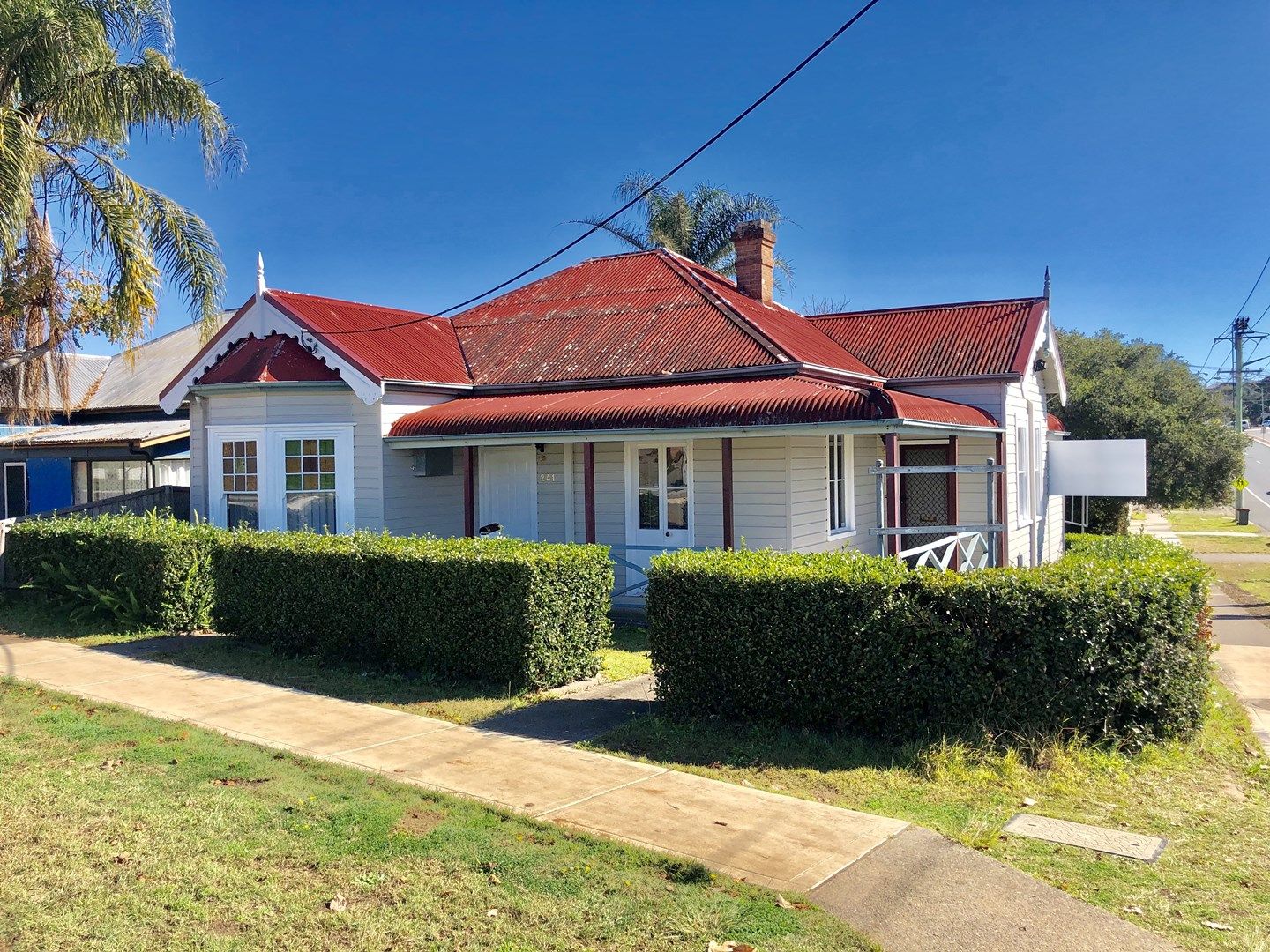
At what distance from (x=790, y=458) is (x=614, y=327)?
492 centimetres

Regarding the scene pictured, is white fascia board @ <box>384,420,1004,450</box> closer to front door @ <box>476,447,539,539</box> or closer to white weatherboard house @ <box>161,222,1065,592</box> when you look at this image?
white weatherboard house @ <box>161,222,1065,592</box>

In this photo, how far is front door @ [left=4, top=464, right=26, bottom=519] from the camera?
24.8 meters

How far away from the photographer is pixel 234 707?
911cm

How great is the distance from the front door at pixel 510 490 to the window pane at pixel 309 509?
2.40 metres

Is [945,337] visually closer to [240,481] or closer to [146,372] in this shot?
[240,481]

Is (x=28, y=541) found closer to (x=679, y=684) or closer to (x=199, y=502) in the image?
(x=199, y=502)

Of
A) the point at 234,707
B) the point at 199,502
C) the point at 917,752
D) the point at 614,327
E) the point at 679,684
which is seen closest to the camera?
the point at 917,752

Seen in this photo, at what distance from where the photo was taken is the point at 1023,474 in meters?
19.6

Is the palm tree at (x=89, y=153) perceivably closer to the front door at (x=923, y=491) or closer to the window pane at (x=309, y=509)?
the window pane at (x=309, y=509)

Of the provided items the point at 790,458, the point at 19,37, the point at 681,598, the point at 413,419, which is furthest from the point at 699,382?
the point at 19,37

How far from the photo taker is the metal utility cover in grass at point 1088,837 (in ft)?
18.7

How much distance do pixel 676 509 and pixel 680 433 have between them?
2.17 m

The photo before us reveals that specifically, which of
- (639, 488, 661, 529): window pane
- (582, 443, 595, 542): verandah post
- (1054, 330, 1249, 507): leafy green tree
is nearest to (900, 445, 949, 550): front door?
(639, 488, 661, 529): window pane

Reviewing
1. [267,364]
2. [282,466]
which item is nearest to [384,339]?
[267,364]
